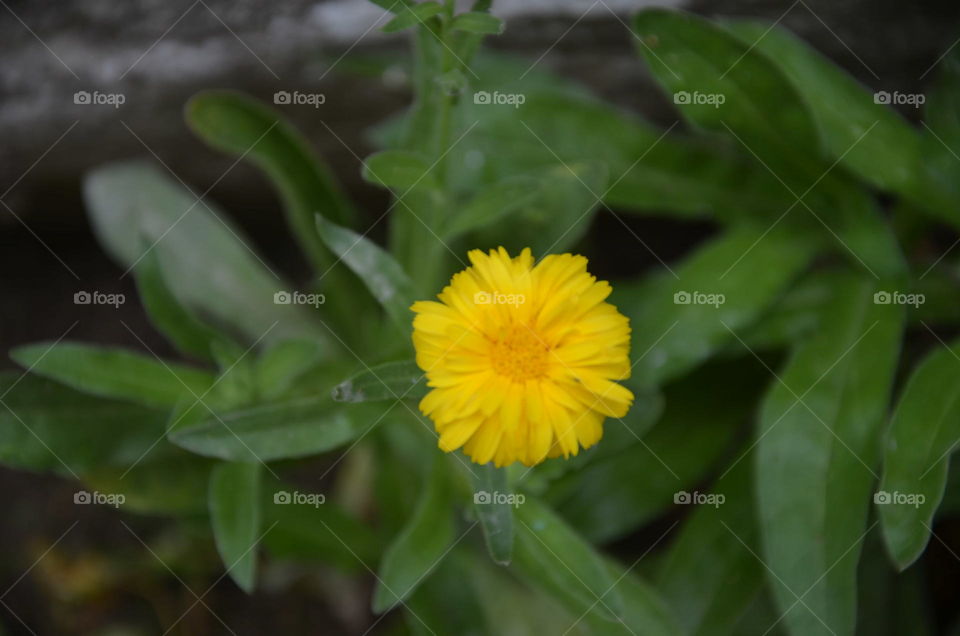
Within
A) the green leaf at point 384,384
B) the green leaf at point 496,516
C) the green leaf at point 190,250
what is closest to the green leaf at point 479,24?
the green leaf at point 384,384

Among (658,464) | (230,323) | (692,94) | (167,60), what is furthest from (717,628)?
(167,60)

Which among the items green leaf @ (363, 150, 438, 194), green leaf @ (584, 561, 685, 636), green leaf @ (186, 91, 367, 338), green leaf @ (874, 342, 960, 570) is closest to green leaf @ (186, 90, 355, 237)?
green leaf @ (186, 91, 367, 338)

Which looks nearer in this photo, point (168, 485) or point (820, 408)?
point (820, 408)

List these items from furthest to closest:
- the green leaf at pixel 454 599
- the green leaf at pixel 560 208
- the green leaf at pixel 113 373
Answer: the green leaf at pixel 454 599
the green leaf at pixel 560 208
the green leaf at pixel 113 373

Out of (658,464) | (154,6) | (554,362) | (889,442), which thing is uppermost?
(154,6)

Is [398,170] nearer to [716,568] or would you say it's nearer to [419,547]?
[419,547]

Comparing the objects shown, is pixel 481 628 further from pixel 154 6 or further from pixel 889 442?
pixel 154 6

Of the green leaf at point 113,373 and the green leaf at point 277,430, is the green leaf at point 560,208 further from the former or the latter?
the green leaf at point 113,373
